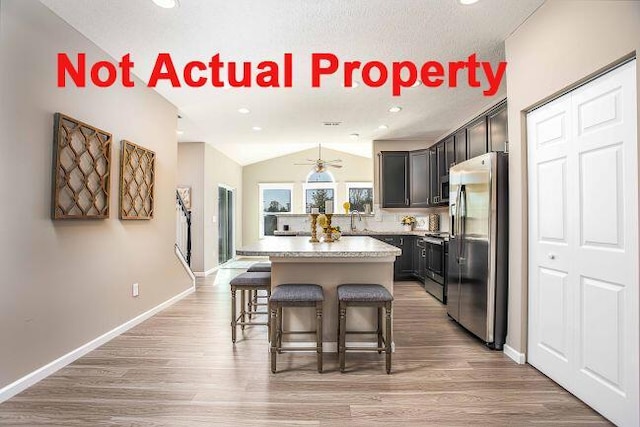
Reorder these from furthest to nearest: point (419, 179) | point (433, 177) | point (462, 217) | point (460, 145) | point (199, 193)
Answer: point (199, 193), point (419, 179), point (433, 177), point (460, 145), point (462, 217)

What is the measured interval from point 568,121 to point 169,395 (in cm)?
307

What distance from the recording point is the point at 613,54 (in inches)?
72.3

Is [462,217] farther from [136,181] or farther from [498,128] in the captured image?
[136,181]

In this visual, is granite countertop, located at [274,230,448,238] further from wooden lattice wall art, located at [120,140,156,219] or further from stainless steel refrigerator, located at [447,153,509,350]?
wooden lattice wall art, located at [120,140,156,219]

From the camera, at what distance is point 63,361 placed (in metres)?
2.62

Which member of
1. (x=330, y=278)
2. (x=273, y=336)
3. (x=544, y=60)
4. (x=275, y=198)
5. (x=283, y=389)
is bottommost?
(x=283, y=389)

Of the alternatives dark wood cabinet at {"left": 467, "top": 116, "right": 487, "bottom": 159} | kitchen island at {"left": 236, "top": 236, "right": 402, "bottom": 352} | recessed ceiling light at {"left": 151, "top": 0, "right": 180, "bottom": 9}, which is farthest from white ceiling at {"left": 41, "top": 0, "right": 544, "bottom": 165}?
kitchen island at {"left": 236, "top": 236, "right": 402, "bottom": 352}

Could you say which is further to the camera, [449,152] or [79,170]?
[449,152]

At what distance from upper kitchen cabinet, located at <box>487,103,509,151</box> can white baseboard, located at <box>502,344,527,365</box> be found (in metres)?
1.74

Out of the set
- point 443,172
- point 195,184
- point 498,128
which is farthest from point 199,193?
point 498,128

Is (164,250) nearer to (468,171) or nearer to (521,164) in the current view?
(468,171)

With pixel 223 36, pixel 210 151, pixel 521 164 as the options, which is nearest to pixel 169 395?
pixel 223 36

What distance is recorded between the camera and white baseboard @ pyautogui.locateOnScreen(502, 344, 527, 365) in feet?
8.77

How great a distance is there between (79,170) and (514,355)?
3.69 m
